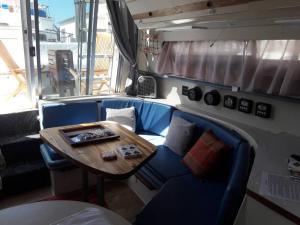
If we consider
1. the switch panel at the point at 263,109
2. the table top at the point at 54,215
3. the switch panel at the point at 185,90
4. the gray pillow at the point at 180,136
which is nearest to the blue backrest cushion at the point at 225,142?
the gray pillow at the point at 180,136

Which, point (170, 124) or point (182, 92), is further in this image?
point (182, 92)

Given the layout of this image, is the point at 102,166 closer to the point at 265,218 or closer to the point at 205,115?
the point at 265,218

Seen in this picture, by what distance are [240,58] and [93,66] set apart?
182 cm

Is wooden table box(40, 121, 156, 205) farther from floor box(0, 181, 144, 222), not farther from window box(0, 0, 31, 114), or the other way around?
window box(0, 0, 31, 114)

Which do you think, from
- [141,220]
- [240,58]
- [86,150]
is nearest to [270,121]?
[240,58]

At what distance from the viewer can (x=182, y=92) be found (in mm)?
2844

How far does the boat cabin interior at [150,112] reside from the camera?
134 cm

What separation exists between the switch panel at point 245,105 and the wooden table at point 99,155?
0.87 m

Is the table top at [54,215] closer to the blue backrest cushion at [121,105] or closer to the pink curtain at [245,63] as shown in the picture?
the pink curtain at [245,63]

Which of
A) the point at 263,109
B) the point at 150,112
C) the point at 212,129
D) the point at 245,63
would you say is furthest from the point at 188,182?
the point at 150,112

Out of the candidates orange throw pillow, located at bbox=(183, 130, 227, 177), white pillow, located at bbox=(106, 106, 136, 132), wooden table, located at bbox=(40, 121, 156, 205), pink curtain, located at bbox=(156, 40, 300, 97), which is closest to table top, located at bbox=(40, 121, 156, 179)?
wooden table, located at bbox=(40, 121, 156, 205)

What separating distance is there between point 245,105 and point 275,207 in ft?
3.96

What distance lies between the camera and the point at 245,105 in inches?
83.4

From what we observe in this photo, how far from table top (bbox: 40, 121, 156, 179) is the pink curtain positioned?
960 mm
